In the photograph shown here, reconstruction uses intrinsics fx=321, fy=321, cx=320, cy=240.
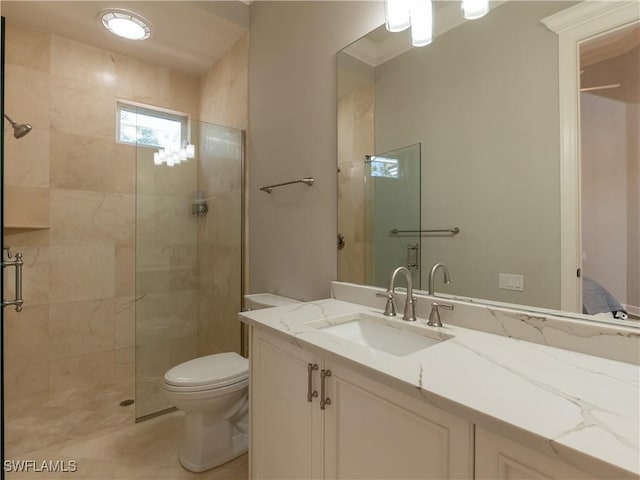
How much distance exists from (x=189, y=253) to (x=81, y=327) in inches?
38.0

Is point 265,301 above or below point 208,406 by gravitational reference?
above

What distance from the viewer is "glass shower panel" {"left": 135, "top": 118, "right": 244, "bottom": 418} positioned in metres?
2.30

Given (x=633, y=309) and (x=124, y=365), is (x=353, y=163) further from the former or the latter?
(x=124, y=365)

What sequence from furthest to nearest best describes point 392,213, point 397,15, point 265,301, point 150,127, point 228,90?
1. point 150,127
2. point 228,90
3. point 265,301
4. point 392,213
5. point 397,15

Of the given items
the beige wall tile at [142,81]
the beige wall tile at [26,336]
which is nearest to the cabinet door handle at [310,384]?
the beige wall tile at [26,336]

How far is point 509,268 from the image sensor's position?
110 cm

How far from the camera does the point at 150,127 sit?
2754 millimetres

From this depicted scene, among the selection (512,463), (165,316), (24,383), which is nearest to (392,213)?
(512,463)

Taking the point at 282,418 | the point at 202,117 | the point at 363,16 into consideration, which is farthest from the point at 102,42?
the point at 282,418

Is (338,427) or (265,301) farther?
(265,301)

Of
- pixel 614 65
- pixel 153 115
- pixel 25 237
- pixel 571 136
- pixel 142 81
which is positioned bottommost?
pixel 25 237

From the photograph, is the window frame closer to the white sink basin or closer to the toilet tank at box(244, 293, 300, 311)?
the toilet tank at box(244, 293, 300, 311)

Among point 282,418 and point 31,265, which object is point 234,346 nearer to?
point 282,418

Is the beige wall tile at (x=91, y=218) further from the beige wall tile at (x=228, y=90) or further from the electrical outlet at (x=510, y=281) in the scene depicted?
the electrical outlet at (x=510, y=281)
